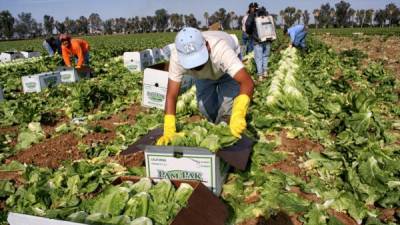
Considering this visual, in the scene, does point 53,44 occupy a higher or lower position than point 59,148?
higher

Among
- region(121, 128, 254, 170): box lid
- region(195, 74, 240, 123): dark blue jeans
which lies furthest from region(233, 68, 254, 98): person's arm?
region(195, 74, 240, 123): dark blue jeans

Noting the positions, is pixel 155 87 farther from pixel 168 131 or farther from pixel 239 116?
pixel 239 116

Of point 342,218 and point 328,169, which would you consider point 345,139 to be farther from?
point 342,218

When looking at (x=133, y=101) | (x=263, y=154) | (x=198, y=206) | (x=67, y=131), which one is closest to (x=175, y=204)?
(x=198, y=206)

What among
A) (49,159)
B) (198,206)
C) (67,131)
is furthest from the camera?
(67,131)

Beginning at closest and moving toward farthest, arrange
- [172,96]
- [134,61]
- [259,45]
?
1. [172,96]
2. [259,45]
3. [134,61]

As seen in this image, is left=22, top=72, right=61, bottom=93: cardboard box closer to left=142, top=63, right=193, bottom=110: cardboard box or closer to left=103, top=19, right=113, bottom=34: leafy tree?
left=142, top=63, right=193, bottom=110: cardboard box

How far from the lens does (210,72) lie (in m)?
4.54

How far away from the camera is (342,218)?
3.58 m

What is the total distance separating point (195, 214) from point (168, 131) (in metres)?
1.44

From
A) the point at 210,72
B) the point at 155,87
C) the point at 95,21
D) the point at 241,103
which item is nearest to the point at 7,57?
the point at 155,87

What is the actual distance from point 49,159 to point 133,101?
3550mm

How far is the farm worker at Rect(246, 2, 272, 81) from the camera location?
34.1 feet

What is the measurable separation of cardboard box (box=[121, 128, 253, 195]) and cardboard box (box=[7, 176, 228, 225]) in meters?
0.42
